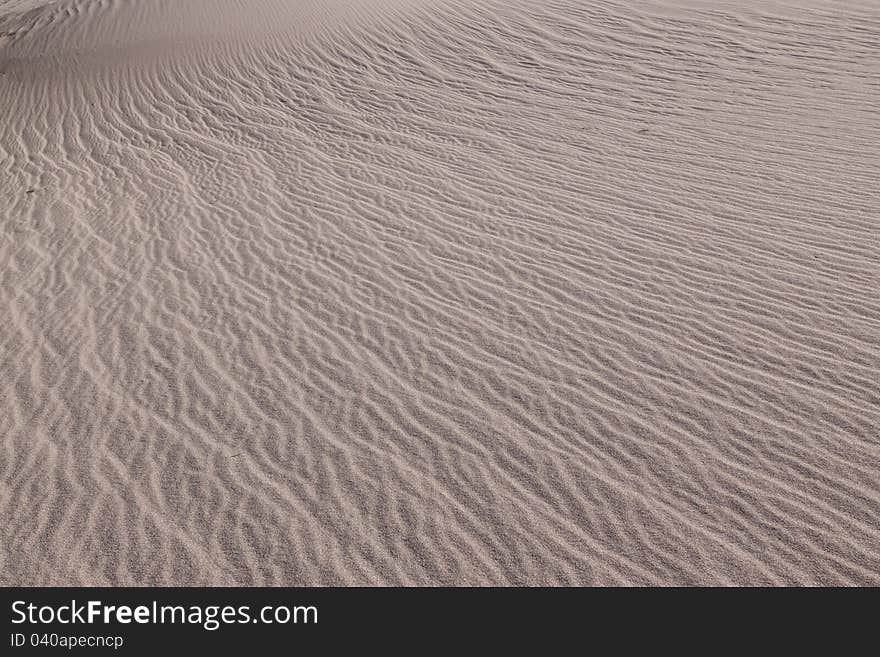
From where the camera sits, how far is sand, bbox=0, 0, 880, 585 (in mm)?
3922

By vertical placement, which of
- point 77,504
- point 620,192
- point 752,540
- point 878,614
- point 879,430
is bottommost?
point 878,614

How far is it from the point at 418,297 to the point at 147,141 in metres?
6.73

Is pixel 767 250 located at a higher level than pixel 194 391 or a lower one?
higher

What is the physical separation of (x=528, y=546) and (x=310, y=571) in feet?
3.49

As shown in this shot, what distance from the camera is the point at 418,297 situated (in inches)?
243

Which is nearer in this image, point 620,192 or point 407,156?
point 620,192

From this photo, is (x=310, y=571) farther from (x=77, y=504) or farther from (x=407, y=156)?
(x=407, y=156)

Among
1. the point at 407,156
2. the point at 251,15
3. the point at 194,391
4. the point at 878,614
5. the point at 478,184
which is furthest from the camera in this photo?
the point at 251,15

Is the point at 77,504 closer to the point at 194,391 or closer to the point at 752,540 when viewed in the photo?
the point at 194,391

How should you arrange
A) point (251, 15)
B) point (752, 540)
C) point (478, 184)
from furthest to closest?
1. point (251, 15)
2. point (478, 184)
3. point (752, 540)

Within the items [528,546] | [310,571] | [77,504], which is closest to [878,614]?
[528,546]

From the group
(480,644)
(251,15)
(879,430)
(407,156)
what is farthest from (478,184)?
(251,15)

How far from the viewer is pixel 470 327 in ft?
18.6

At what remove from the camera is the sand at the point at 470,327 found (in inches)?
154
